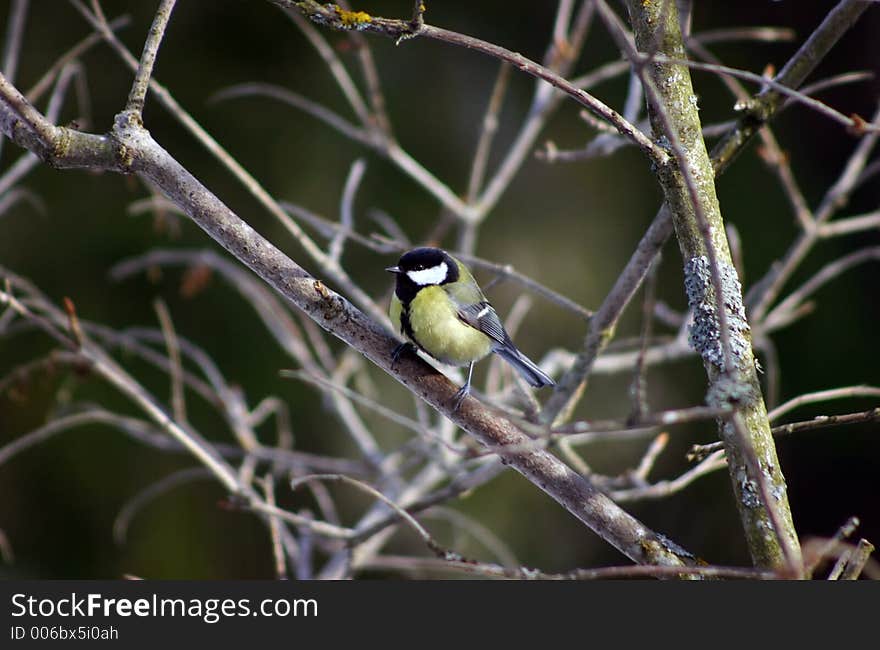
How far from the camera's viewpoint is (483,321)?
196cm

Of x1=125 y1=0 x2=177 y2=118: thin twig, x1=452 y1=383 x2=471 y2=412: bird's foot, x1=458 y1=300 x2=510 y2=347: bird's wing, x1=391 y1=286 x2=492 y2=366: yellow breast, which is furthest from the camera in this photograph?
x1=458 y1=300 x2=510 y2=347: bird's wing

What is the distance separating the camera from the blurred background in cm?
337

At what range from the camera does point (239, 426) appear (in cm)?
208

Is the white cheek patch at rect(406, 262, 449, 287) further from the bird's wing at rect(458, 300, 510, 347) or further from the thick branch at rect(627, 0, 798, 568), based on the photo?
the thick branch at rect(627, 0, 798, 568)

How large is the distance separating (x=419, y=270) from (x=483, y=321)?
7.4 inches

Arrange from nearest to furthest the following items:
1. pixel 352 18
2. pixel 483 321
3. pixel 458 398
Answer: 1. pixel 352 18
2. pixel 458 398
3. pixel 483 321

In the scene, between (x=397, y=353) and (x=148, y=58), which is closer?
(x=148, y=58)

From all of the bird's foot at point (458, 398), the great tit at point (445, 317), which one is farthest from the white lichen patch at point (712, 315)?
the great tit at point (445, 317)

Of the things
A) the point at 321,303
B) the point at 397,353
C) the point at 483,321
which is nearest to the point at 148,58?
the point at 321,303

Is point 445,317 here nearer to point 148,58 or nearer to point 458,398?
point 458,398

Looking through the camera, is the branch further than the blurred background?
No

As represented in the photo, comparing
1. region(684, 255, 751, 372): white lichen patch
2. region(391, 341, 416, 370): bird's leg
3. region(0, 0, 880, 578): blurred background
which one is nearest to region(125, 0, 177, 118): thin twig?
region(391, 341, 416, 370): bird's leg

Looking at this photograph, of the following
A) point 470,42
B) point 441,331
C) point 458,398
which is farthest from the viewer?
point 441,331

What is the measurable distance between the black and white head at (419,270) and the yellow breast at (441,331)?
0.08 ft
